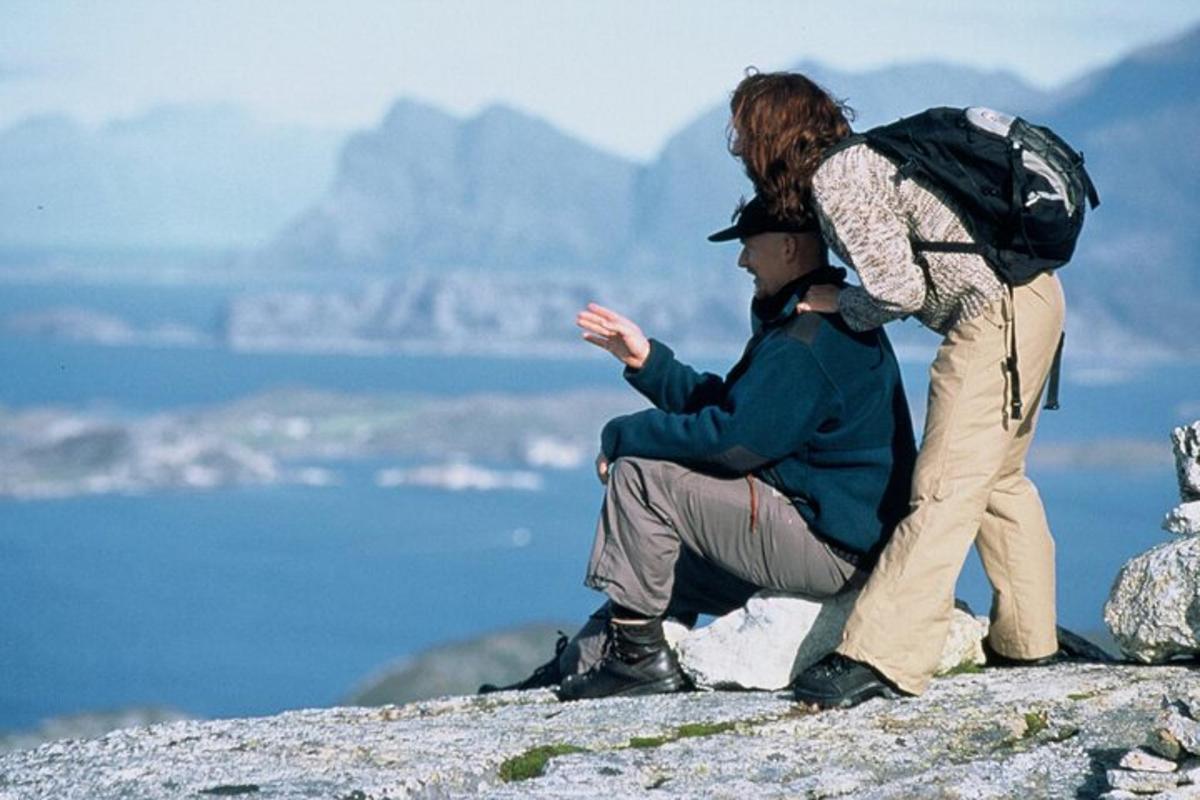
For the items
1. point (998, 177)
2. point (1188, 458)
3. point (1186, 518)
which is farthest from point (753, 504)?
point (1188, 458)

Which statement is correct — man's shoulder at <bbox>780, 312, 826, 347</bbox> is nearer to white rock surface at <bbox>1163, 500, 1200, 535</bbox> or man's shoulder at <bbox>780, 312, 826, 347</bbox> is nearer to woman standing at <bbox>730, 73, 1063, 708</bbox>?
woman standing at <bbox>730, 73, 1063, 708</bbox>

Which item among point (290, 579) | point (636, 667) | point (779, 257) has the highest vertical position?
point (290, 579)

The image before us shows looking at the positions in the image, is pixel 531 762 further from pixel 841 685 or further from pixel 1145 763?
pixel 1145 763

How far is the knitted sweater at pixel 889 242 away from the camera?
4570 mm

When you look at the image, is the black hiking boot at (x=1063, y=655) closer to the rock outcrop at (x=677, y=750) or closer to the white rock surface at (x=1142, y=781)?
the rock outcrop at (x=677, y=750)

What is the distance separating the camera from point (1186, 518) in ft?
17.8

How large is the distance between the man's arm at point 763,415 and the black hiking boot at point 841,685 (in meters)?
0.64

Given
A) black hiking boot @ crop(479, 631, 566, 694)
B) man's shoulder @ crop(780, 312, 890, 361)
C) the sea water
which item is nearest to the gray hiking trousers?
man's shoulder @ crop(780, 312, 890, 361)

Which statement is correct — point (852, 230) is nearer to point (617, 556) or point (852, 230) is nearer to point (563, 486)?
point (617, 556)

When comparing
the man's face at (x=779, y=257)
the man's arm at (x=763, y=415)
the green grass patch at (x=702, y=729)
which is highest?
the man's face at (x=779, y=257)

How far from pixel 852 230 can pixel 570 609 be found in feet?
389

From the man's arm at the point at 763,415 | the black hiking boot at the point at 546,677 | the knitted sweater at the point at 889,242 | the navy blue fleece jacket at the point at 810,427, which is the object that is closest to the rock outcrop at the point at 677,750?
the black hiking boot at the point at 546,677

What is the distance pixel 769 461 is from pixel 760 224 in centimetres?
73

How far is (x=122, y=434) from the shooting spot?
182 m
